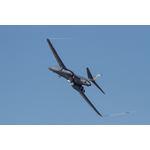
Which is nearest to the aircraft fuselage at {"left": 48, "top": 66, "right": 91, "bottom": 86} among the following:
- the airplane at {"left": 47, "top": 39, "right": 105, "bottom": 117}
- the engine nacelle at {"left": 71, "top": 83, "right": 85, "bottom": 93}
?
the airplane at {"left": 47, "top": 39, "right": 105, "bottom": 117}

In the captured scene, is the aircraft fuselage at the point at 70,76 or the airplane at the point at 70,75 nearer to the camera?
the airplane at the point at 70,75

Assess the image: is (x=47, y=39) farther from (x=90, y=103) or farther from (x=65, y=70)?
(x=90, y=103)

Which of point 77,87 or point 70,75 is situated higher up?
point 70,75

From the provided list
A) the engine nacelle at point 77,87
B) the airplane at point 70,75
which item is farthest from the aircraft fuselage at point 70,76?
the engine nacelle at point 77,87

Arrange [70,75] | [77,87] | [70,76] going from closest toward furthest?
[70,75] → [70,76] → [77,87]

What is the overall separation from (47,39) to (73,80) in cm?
1411

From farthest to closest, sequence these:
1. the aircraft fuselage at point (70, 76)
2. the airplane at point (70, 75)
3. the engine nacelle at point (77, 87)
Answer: the engine nacelle at point (77, 87), the aircraft fuselage at point (70, 76), the airplane at point (70, 75)

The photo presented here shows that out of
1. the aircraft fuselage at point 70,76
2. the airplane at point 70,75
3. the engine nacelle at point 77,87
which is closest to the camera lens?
the airplane at point 70,75

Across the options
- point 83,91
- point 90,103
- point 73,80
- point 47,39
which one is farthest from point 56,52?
point 90,103

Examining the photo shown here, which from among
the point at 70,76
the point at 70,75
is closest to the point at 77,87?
the point at 70,76

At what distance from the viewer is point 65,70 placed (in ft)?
244

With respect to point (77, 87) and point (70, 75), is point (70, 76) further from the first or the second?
point (77, 87)

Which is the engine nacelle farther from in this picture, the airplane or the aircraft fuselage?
the aircraft fuselage

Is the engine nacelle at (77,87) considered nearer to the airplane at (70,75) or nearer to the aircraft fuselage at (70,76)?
the airplane at (70,75)
